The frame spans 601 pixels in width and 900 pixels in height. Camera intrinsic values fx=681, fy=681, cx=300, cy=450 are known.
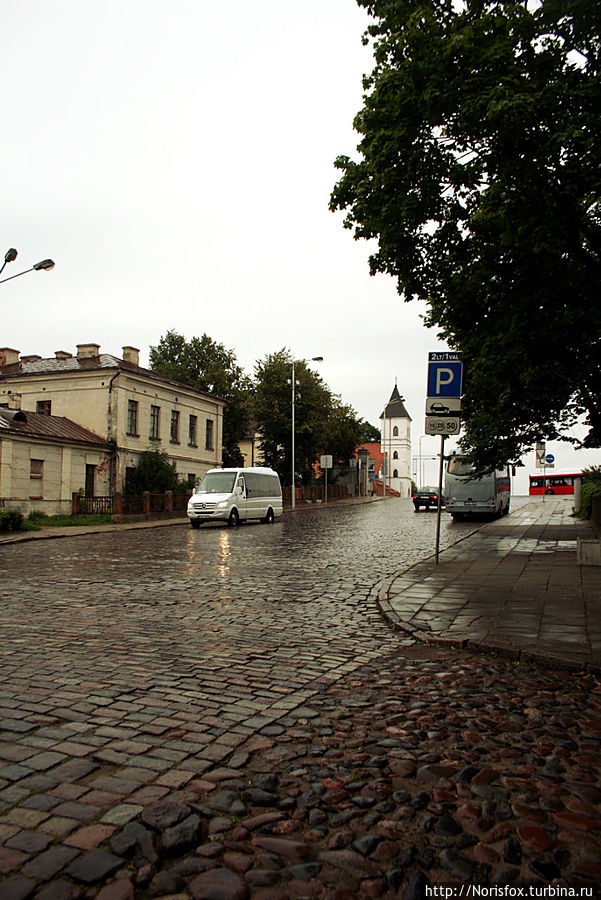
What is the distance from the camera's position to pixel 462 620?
294 inches

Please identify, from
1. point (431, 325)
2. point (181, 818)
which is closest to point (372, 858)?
point (181, 818)

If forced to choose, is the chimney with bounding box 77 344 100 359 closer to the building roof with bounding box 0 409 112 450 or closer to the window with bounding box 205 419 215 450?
the building roof with bounding box 0 409 112 450

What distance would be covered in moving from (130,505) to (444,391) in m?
23.3

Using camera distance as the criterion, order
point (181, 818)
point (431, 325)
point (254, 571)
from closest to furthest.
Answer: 1. point (181, 818)
2. point (254, 571)
3. point (431, 325)

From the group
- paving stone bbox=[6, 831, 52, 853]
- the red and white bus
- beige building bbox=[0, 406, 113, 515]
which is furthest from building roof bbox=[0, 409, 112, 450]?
the red and white bus

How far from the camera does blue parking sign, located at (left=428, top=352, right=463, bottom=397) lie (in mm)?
12414

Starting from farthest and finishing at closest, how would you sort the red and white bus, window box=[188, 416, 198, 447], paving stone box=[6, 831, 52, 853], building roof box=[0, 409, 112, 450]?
the red and white bus → window box=[188, 416, 198, 447] → building roof box=[0, 409, 112, 450] → paving stone box=[6, 831, 52, 853]

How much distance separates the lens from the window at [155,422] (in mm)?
39781

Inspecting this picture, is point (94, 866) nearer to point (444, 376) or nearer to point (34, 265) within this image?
Result: point (444, 376)

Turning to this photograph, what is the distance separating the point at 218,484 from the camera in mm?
28328

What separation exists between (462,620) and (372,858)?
4994 millimetres

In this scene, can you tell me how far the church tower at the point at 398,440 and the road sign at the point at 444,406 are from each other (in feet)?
344

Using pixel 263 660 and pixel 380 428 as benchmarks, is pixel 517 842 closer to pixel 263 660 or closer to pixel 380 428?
pixel 263 660

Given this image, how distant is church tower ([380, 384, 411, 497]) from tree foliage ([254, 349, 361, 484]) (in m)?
65.0
